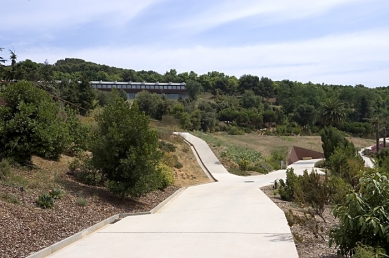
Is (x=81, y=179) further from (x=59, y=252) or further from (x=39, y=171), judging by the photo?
(x=59, y=252)

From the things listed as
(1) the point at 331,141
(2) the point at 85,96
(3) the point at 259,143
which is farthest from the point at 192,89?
(1) the point at 331,141

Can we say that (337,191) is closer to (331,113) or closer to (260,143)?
(260,143)

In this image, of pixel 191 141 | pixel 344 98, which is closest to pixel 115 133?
pixel 191 141

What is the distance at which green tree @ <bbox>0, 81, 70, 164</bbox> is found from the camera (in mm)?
12500

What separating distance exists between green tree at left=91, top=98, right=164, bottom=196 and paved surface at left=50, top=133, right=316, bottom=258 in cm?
117

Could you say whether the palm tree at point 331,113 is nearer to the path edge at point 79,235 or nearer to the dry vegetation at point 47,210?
the dry vegetation at point 47,210

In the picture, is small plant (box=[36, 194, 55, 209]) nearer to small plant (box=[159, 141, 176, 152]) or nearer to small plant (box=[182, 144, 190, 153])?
small plant (box=[159, 141, 176, 152])

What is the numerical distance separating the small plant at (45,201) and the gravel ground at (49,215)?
118 mm

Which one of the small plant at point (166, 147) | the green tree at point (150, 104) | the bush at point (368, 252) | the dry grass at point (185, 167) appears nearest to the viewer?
the bush at point (368, 252)

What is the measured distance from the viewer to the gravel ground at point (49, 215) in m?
7.49

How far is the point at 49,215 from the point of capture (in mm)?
9328

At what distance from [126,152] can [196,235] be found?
4.46 m

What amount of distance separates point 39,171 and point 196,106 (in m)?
60.0

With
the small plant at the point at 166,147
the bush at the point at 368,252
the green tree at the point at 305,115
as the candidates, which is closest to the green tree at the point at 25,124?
the bush at the point at 368,252
